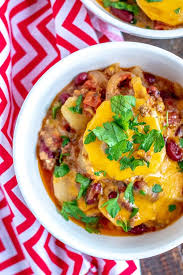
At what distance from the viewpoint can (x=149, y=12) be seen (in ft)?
13.0

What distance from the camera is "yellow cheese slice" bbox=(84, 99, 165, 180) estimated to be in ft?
11.2

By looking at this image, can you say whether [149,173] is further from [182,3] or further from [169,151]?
[182,3]

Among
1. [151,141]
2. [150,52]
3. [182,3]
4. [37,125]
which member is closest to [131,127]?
[151,141]

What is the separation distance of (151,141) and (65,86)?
108 centimetres

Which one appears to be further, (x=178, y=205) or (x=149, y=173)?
(x=178, y=205)

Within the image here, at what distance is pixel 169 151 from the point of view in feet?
11.7

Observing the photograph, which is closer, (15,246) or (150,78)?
(150,78)

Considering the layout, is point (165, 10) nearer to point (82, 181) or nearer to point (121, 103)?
point (121, 103)

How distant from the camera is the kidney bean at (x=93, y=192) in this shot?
3639 millimetres

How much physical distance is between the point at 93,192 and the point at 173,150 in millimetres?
791

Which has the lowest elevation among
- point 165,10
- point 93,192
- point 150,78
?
point 93,192

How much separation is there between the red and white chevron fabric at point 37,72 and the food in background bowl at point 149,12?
0.22 meters

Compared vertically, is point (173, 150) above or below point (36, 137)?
below

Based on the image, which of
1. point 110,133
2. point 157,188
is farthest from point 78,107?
point 157,188
